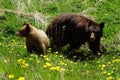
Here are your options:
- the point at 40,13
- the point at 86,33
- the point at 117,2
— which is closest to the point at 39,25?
the point at 40,13

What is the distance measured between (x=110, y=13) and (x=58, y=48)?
340 cm

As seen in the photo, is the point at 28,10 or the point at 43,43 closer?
the point at 43,43

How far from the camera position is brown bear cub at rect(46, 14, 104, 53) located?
11266 millimetres

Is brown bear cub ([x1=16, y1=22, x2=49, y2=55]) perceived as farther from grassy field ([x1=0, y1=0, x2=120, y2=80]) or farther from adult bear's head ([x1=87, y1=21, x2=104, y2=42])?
adult bear's head ([x1=87, y1=21, x2=104, y2=42])

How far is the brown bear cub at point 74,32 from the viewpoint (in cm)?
1127

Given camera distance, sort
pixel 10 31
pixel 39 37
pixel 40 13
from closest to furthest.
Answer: pixel 39 37 < pixel 10 31 < pixel 40 13

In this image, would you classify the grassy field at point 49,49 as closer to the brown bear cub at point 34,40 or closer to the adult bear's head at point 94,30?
the brown bear cub at point 34,40

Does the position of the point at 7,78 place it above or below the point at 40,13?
above

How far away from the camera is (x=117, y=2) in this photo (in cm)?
1460

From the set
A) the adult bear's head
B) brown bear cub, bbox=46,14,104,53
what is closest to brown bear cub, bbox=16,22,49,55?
brown bear cub, bbox=46,14,104,53

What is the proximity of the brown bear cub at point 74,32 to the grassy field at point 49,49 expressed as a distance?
417mm

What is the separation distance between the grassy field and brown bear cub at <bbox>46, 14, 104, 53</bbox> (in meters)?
0.42

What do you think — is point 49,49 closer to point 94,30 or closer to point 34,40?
point 34,40

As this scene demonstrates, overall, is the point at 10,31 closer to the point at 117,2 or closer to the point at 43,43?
the point at 43,43
